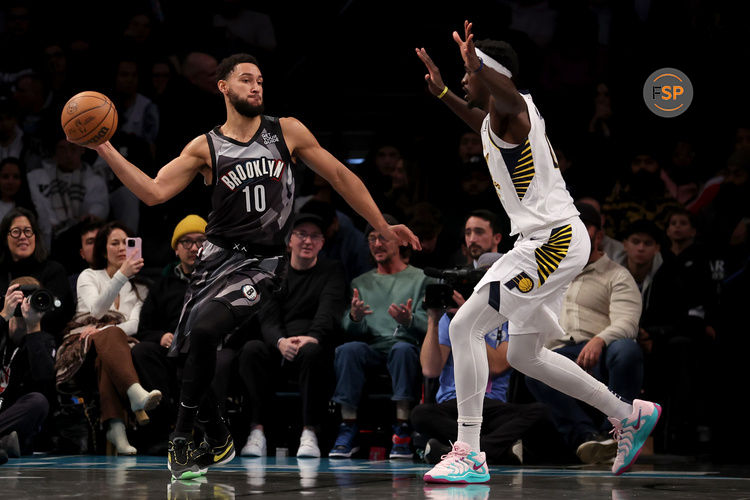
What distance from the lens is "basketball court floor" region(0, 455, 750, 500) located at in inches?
161

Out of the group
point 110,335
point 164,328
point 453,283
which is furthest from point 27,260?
point 453,283

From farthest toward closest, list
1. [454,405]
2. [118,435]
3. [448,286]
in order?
[118,435]
[454,405]
[448,286]

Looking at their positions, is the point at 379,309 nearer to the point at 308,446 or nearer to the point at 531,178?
Result: the point at 308,446

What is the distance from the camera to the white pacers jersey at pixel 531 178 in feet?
15.3

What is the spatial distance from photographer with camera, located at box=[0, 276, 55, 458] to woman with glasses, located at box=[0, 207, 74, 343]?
1.15 feet

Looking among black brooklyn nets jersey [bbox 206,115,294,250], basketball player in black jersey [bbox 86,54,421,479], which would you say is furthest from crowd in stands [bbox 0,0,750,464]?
black brooklyn nets jersey [bbox 206,115,294,250]

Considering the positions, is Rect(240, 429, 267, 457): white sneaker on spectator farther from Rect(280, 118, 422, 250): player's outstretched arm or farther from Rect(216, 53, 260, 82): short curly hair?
Rect(216, 53, 260, 82): short curly hair

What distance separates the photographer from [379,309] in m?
7.09

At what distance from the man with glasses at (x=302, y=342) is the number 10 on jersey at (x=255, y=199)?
2.00 m

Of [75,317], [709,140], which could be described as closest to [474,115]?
[75,317]

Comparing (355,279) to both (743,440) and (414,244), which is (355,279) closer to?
(414,244)

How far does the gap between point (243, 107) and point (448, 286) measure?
1552mm

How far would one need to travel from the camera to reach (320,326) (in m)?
6.95

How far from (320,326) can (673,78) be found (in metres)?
4.44
